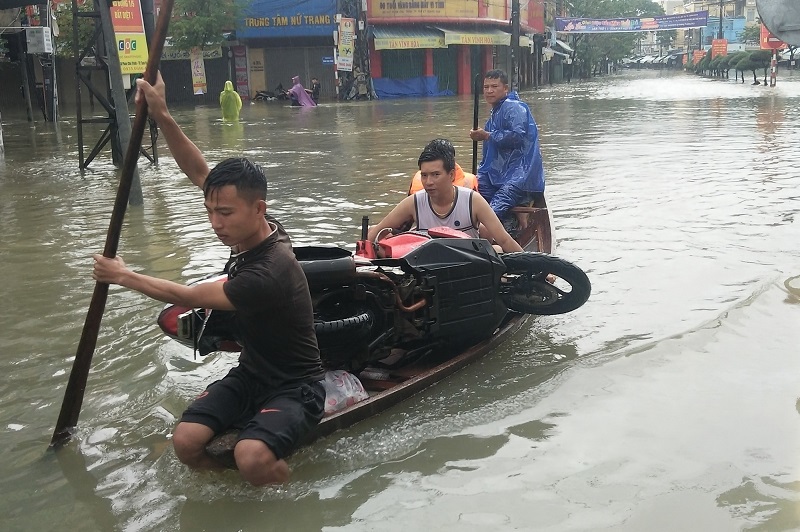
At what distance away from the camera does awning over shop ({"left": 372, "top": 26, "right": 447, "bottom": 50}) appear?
39562 mm

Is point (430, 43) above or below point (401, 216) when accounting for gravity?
above

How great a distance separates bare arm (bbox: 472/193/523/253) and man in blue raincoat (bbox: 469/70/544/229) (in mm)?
1442

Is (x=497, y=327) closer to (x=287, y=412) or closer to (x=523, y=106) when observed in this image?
(x=287, y=412)

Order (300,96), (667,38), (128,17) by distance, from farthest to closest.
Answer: (667,38) → (300,96) → (128,17)

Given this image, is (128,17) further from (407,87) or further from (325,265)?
(407,87)

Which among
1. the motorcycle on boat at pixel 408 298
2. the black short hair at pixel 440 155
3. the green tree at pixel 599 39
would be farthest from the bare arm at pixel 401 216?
the green tree at pixel 599 39

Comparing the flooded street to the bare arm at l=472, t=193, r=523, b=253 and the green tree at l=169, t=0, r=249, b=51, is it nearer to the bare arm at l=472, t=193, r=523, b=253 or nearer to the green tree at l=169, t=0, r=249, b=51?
the bare arm at l=472, t=193, r=523, b=253

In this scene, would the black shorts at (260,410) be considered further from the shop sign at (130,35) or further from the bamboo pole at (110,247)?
the shop sign at (130,35)

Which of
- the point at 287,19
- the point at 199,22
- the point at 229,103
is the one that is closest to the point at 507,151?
the point at 229,103

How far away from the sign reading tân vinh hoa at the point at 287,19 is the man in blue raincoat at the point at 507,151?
33.4 m

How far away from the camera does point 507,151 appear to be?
7273mm

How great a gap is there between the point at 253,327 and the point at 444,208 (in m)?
2.17

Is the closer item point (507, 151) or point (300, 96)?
point (507, 151)

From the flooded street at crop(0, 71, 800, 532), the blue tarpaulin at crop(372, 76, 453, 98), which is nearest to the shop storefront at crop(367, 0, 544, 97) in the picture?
the blue tarpaulin at crop(372, 76, 453, 98)
